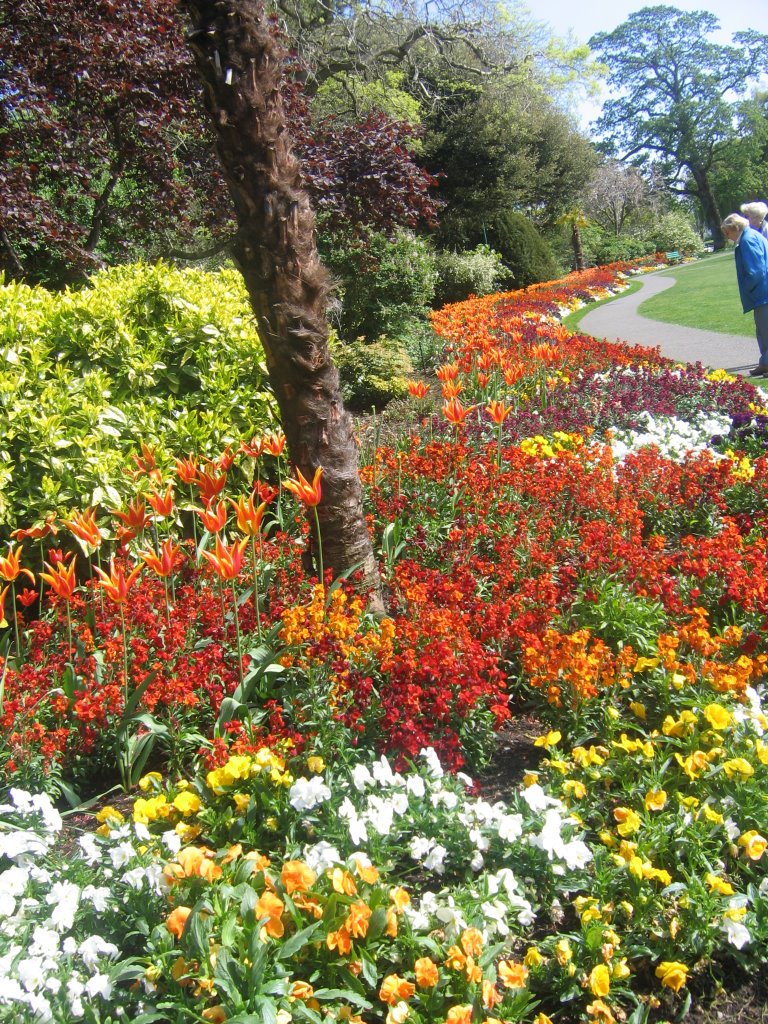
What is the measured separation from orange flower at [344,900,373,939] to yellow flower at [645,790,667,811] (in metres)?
0.89

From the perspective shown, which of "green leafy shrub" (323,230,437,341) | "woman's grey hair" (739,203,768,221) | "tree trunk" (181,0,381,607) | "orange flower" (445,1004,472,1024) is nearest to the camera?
"orange flower" (445,1004,472,1024)

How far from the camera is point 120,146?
8742 mm

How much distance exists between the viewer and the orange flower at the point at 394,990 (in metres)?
1.74

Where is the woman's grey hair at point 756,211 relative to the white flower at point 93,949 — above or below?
above

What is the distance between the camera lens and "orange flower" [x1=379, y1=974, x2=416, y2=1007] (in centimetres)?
174

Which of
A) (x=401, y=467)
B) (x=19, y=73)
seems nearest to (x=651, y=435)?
(x=401, y=467)

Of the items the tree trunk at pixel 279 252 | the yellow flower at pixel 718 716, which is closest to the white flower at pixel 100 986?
the yellow flower at pixel 718 716

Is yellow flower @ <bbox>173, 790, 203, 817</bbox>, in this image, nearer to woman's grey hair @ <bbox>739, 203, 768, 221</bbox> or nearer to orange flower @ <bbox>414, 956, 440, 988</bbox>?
orange flower @ <bbox>414, 956, 440, 988</bbox>

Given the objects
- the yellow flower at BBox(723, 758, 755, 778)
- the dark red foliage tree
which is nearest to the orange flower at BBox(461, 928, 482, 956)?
the yellow flower at BBox(723, 758, 755, 778)

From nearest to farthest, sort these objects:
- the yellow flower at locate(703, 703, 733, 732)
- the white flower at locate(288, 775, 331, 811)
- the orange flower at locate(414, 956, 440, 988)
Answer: the orange flower at locate(414, 956, 440, 988) < the white flower at locate(288, 775, 331, 811) < the yellow flower at locate(703, 703, 733, 732)

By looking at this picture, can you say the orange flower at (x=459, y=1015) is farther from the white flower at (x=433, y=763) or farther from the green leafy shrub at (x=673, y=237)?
the green leafy shrub at (x=673, y=237)

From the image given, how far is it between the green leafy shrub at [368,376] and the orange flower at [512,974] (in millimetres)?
7248

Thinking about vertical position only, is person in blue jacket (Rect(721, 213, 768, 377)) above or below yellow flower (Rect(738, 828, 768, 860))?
above

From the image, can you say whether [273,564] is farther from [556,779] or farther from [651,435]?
[651,435]
